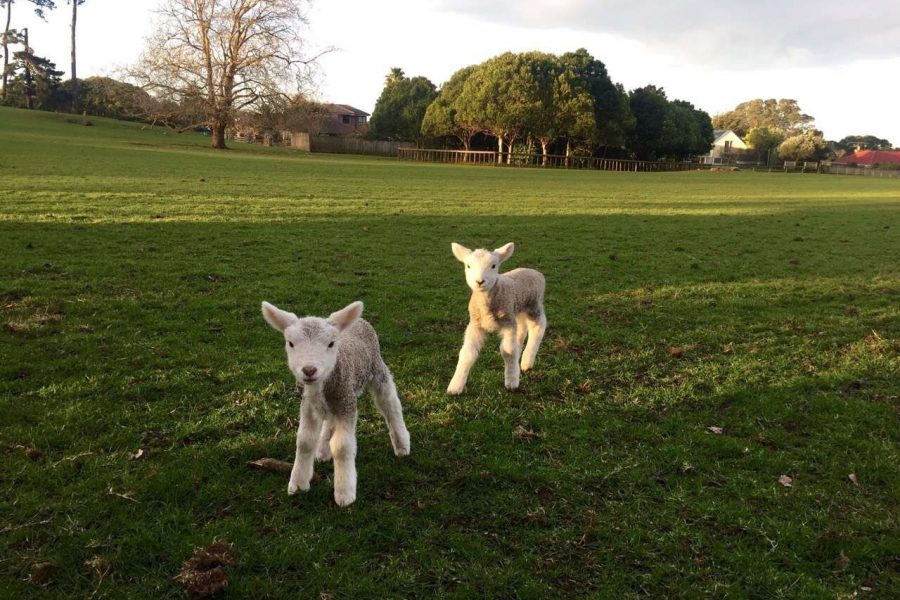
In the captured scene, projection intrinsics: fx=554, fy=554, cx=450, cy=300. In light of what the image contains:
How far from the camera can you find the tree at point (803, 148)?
92.2 meters

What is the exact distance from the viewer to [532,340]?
696 centimetres

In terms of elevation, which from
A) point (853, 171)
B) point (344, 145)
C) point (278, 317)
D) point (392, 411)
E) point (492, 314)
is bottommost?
point (392, 411)

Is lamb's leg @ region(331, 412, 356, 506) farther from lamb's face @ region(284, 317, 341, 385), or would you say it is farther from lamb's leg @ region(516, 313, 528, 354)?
lamb's leg @ region(516, 313, 528, 354)

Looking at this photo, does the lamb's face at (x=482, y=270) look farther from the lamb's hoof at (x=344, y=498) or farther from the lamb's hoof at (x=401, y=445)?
the lamb's hoof at (x=344, y=498)

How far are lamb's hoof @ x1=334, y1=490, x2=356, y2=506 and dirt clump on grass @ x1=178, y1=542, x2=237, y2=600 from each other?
0.82 metres

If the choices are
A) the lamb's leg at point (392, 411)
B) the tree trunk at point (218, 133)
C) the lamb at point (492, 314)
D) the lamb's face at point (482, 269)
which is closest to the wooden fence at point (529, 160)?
the tree trunk at point (218, 133)

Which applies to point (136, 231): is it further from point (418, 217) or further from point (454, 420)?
point (454, 420)

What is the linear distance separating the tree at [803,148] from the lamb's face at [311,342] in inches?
4310

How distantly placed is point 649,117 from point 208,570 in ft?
262

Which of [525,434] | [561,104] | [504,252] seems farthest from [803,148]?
[525,434]

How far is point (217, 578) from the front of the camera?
3.39 metres

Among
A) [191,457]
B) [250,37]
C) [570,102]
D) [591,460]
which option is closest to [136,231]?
[191,457]

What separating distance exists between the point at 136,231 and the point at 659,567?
13.0 metres

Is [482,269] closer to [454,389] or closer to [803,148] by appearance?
[454,389]
